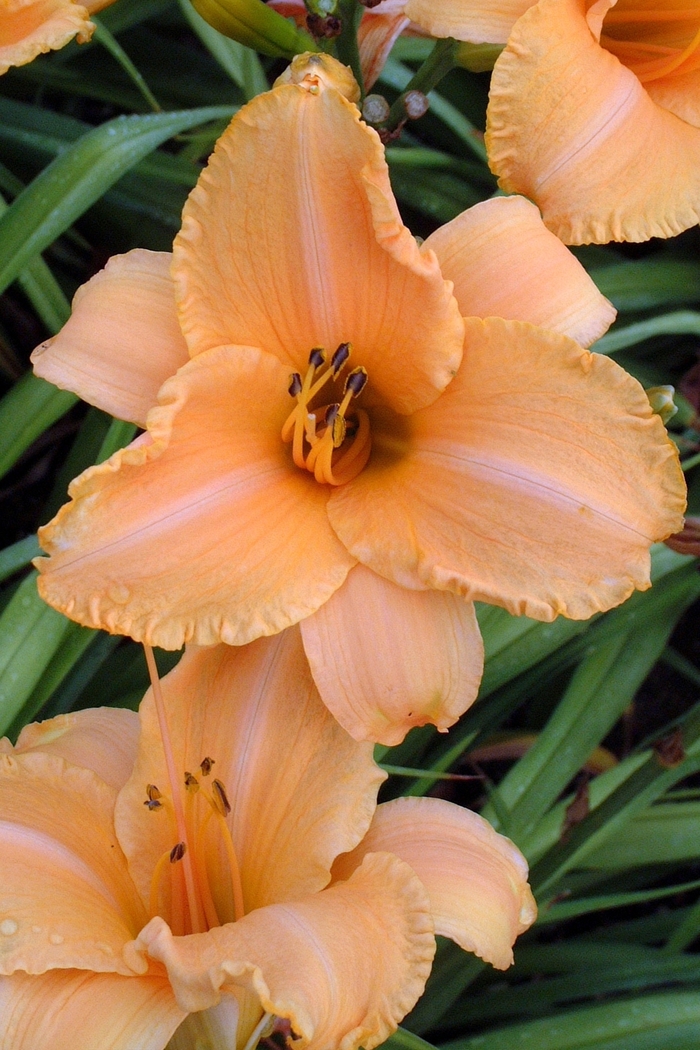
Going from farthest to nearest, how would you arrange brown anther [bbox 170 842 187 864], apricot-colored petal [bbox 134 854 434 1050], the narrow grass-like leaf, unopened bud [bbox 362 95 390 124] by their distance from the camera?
the narrow grass-like leaf, unopened bud [bbox 362 95 390 124], brown anther [bbox 170 842 187 864], apricot-colored petal [bbox 134 854 434 1050]

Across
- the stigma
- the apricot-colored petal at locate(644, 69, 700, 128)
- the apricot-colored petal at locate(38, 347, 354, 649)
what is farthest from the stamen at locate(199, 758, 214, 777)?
the apricot-colored petal at locate(644, 69, 700, 128)

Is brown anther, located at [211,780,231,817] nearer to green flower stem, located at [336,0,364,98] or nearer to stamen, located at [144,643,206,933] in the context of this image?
stamen, located at [144,643,206,933]

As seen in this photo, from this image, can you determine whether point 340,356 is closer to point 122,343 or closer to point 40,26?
point 122,343

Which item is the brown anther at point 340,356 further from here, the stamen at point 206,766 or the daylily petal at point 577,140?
the stamen at point 206,766

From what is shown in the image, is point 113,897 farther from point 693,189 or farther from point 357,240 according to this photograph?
point 693,189

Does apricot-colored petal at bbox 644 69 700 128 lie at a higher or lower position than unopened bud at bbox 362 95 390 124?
lower

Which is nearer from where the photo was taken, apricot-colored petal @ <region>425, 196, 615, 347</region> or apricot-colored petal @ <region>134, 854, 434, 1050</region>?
apricot-colored petal @ <region>134, 854, 434, 1050</region>

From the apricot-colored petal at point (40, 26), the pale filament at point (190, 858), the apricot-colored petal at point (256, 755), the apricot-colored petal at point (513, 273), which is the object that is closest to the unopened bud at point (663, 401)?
the apricot-colored petal at point (513, 273)
